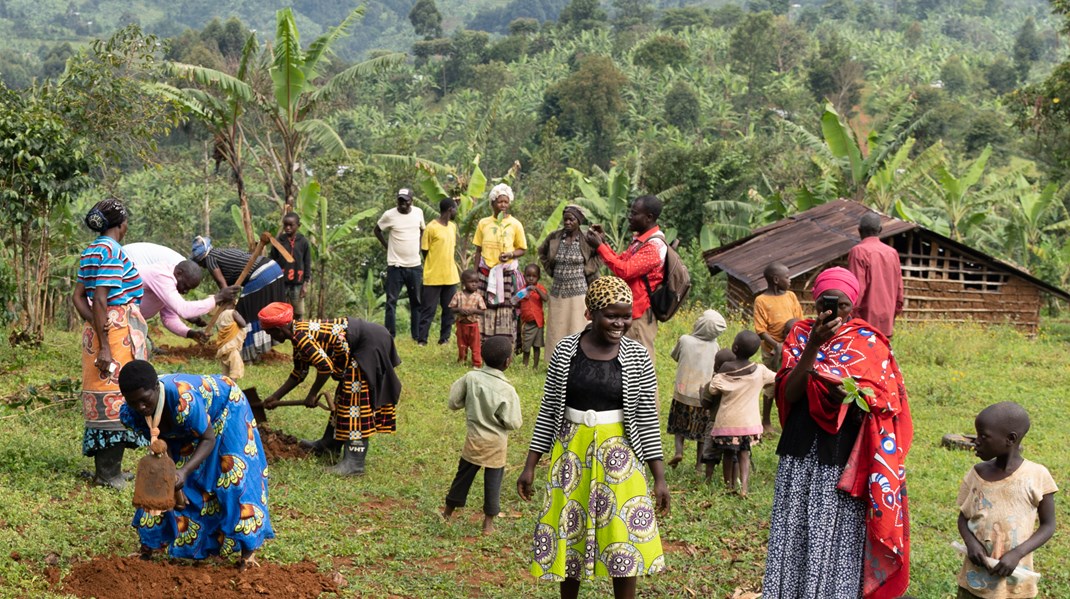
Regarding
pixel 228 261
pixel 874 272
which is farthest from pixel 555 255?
pixel 228 261

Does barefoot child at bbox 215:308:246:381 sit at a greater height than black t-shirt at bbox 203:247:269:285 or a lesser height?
lesser

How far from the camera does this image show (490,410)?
677 centimetres

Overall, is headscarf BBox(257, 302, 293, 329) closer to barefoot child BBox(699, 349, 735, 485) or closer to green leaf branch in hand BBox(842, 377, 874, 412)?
barefoot child BBox(699, 349, 735, 485)

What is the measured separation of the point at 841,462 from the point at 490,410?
253 cm

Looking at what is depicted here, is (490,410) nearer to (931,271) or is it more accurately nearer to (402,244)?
(402,244)

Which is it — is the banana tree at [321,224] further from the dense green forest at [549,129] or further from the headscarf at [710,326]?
the headscarf at [710,326]

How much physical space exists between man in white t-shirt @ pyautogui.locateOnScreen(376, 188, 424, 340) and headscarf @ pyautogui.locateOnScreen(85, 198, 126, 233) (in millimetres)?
6032

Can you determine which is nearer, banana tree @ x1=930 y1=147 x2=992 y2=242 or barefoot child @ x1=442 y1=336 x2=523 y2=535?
barefoot child @ x1=442 y1=336 x2=523 y2=535

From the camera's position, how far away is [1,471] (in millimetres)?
7148

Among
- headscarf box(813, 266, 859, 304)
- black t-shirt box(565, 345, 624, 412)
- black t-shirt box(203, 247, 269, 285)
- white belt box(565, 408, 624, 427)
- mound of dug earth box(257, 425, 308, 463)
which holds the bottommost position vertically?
mound of dug earth box(257, 425, 308, 463)

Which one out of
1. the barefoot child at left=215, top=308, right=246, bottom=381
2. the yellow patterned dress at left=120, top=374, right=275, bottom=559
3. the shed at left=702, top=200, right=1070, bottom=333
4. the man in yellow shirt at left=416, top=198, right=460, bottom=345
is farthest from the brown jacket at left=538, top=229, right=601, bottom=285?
the shed at left=702, top=200, right=1070, bottom=333

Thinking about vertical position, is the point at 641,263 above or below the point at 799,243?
below

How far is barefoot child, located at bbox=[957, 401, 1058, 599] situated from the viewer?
Result: 4562mm

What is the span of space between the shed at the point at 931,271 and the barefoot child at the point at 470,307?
233 inches
